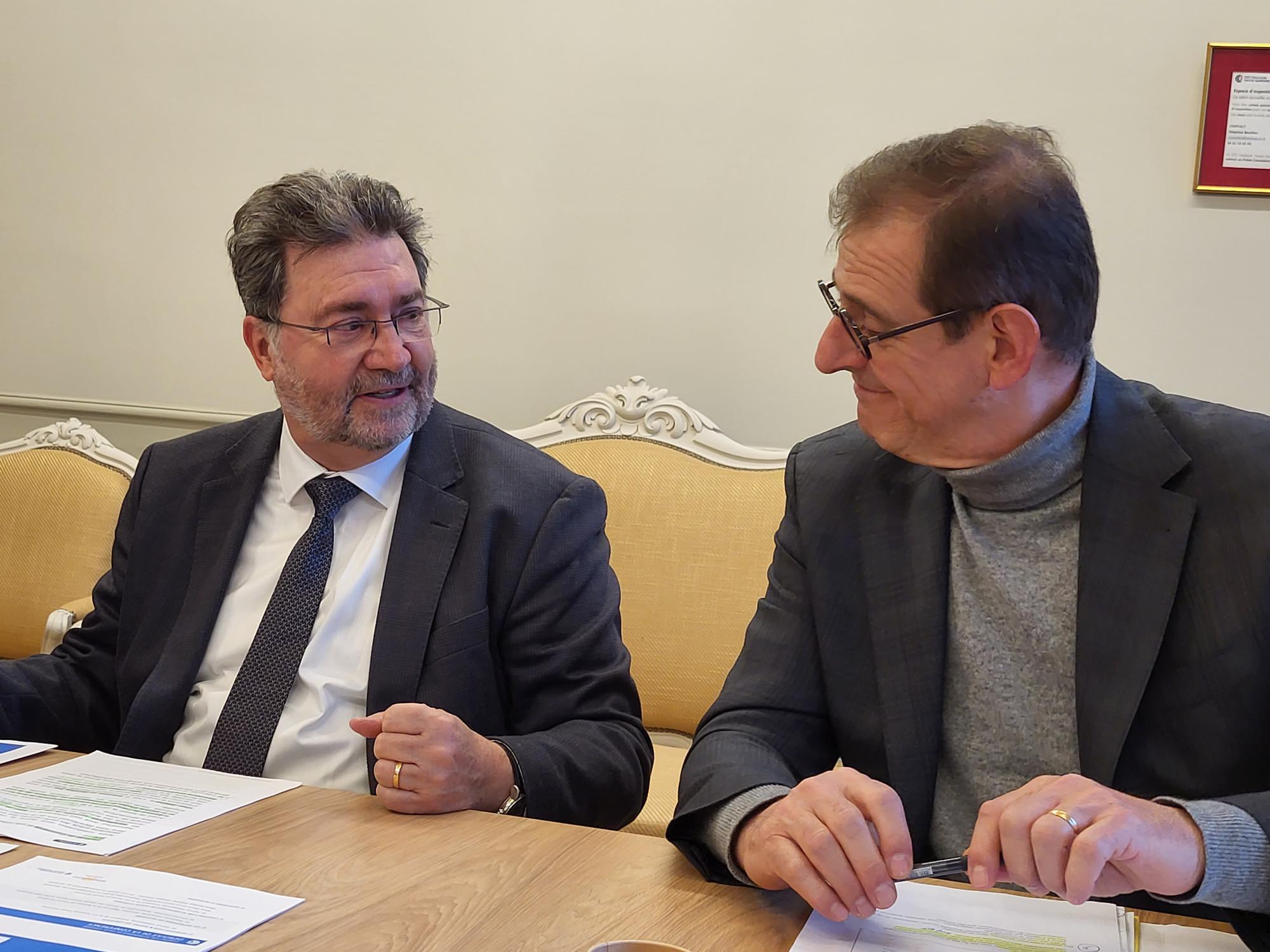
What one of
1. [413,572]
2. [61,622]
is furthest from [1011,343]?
[61,622]

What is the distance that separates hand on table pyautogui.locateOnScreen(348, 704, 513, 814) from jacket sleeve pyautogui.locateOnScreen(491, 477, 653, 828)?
0.56ft

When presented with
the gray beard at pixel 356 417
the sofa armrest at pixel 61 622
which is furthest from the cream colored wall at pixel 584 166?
the gray beard at pixel 356 417

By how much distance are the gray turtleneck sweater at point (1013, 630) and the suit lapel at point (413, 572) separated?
683 mm

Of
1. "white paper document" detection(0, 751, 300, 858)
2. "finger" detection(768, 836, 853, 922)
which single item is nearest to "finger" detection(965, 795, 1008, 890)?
"finger" detection(768, 836, 853, 922)

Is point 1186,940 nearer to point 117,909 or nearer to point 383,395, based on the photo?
point 117,909

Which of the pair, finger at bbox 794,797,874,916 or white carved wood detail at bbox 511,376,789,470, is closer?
finger at bbox 794,797,874,916

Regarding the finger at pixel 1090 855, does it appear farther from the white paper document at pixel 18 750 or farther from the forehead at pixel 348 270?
the forehead at pixel 348 270

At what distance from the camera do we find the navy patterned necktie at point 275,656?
62.9 inches

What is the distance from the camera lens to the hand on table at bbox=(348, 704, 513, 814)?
124 cm

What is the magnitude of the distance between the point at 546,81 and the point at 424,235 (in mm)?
1419

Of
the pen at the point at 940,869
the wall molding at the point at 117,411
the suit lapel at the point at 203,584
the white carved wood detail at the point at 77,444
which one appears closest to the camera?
the pen at the point at 940,869

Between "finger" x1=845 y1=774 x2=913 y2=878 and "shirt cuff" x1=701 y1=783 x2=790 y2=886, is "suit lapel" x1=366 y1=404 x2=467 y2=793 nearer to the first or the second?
"shirt cuff" x1=701 y1=783 x2=790 y2=886

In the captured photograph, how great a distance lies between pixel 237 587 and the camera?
→ 1.76m

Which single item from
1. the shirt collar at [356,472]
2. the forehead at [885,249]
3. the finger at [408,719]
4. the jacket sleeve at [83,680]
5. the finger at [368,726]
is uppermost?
the forehead at [885,249]
